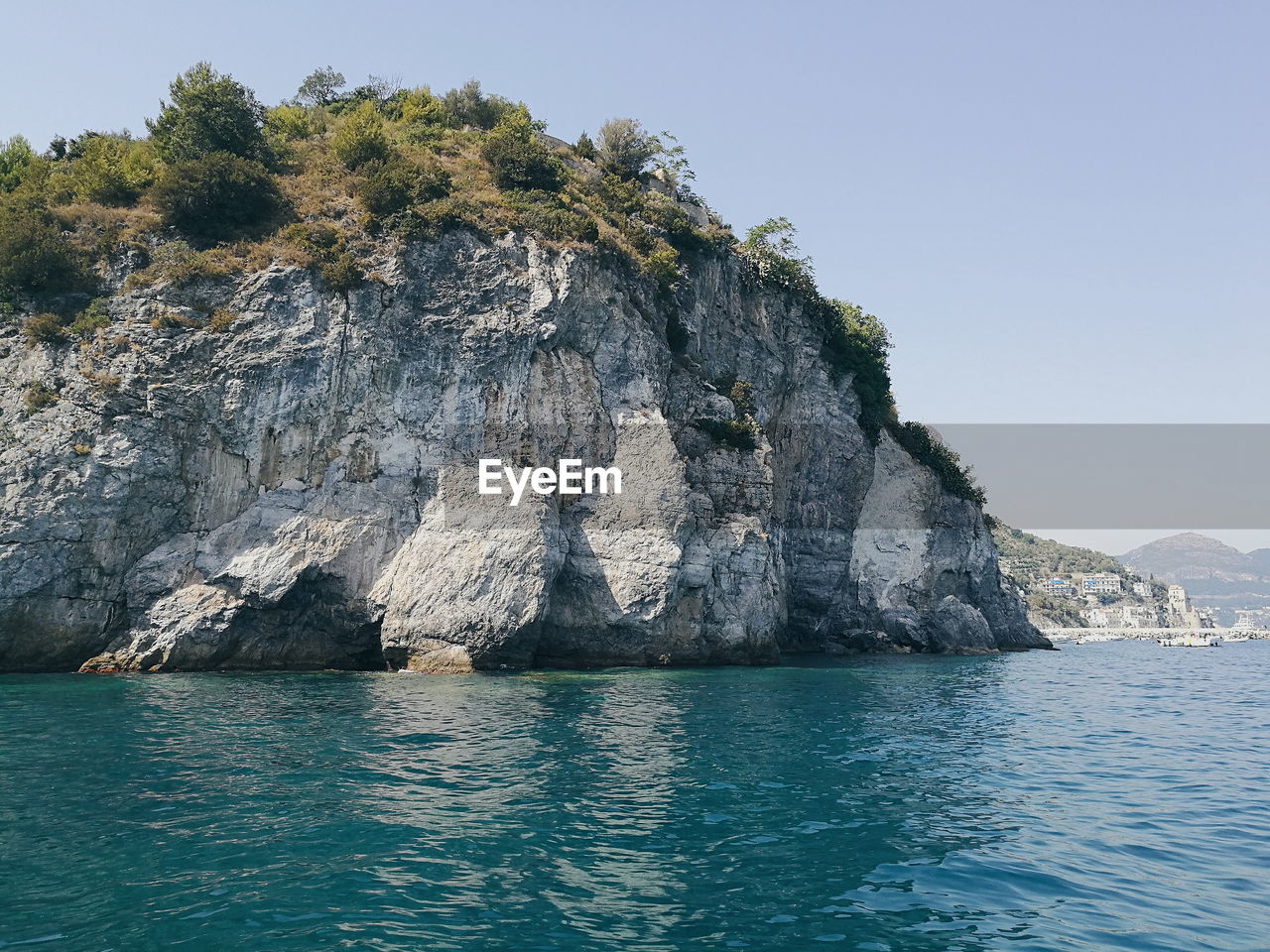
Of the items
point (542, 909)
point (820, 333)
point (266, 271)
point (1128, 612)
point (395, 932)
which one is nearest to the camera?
point (395, 932)

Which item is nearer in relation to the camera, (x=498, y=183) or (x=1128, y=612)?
(x=498, y=183)

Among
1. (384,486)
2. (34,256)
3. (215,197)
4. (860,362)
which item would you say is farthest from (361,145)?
(860,362)

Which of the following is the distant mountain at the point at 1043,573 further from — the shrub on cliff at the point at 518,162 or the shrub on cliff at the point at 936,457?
the shrub on cliff at the point at 518,162

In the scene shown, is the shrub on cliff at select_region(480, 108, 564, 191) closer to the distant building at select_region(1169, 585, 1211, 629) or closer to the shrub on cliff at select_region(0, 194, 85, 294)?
the shrub on cliff at select_region(0, 194, 85, 294)

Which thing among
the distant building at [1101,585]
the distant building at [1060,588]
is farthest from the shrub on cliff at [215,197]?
the distant building at [1101,585]

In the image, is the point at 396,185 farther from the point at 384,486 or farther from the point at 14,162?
the point at 14,162

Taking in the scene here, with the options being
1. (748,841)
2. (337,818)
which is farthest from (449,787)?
(748,841)

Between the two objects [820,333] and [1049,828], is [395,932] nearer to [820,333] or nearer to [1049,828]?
[1049,828]

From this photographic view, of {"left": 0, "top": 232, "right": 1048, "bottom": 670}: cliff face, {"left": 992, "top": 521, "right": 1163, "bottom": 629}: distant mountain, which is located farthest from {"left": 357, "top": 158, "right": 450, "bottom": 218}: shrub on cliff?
{"left": 992, "top": 521, "right": 1163, "bottom": 629}: distant mountain
